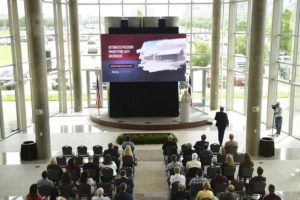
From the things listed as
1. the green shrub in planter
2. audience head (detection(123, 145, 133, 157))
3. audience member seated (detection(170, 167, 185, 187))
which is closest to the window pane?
the green shrub in planter

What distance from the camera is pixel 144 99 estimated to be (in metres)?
19.1

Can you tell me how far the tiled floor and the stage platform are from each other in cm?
32

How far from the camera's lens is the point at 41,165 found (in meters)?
12.9

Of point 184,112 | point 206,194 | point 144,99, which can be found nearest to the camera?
point 206,194

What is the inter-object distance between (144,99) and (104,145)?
4455 mm

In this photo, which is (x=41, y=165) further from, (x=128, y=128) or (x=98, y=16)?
(x=98, y=16)

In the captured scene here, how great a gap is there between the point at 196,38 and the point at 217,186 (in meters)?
14.9

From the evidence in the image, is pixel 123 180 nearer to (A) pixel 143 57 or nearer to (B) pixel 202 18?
(A) pixel 143 57

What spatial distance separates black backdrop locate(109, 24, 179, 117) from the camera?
744 inches

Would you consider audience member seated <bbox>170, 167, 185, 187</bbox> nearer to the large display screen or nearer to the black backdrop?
the large display screen

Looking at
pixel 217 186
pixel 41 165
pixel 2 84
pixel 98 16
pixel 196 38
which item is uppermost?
pixel 98 16

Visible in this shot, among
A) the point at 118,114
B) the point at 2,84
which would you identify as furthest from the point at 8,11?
the point at 118,114

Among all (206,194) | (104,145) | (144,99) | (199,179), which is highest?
(144,99)

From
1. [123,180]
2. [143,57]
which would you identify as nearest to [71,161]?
[123,180]
